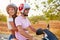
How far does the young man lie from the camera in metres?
2.28

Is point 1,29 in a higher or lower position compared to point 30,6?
lower

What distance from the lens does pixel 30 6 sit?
230 cm

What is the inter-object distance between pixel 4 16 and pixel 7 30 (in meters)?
0.17

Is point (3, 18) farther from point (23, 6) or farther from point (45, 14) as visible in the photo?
point (45, 14)

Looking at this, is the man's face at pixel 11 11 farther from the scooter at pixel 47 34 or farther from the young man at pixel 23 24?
the scooter at pixel 47 34

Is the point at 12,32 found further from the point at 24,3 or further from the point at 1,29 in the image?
the point at 24,3

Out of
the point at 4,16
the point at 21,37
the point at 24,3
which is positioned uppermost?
the point at 24,3

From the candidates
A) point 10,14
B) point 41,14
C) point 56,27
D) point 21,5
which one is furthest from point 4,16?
point 56,27

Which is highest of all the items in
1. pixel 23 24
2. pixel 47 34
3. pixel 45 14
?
pixel 45 14

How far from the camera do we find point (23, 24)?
2283 millimetres

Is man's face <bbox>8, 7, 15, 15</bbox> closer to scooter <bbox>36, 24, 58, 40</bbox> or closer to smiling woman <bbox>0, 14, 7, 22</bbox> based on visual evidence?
smiling woman <bbox>0, 14, 7, 22</bbox>

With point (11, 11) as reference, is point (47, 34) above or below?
below

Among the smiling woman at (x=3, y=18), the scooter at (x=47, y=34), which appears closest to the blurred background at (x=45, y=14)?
the scooter at (x=47, y=34)

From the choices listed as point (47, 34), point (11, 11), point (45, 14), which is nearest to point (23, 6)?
point (11, 11)
